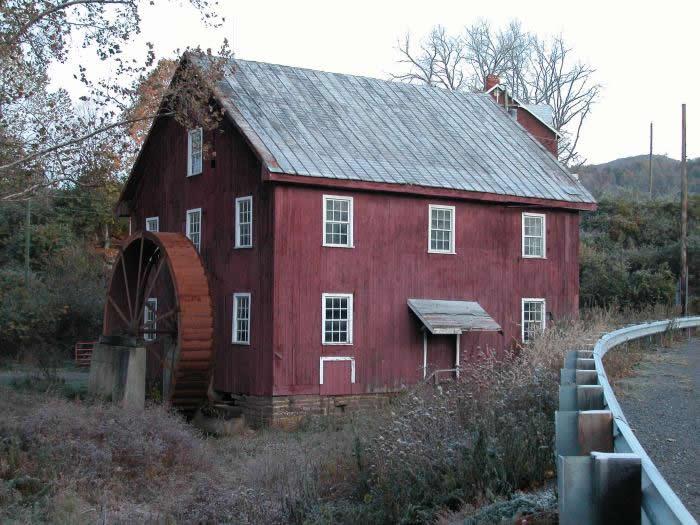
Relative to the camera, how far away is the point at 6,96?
14891 millimetres

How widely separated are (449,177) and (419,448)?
13.7 m

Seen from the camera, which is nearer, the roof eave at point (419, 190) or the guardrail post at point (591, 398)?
the guardrail post at point (591, 398)

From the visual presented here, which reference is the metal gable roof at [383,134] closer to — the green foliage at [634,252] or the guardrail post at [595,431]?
the green foliage at [634,252]

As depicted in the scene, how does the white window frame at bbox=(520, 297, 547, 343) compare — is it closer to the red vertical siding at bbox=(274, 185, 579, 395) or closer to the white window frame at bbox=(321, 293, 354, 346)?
the red vertical siding at bbox=(274, 185, 579, 395)

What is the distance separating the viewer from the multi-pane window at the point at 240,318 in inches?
809

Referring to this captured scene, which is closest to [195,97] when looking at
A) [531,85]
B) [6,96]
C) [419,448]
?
[6,96]

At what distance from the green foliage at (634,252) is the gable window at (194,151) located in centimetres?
1378

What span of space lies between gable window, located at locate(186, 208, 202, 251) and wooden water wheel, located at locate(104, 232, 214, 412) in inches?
35.8

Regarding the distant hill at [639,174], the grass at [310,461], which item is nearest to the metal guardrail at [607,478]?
the grass at [310,461]

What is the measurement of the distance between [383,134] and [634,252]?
16.0 meters

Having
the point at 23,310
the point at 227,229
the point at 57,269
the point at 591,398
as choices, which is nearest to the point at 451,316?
the point at 227,229

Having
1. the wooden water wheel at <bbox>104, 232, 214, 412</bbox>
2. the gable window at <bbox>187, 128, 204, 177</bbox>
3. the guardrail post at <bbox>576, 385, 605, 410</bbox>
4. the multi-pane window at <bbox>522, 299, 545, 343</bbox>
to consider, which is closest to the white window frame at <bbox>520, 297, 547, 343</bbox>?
the multi-pane window at <bbox>522, 299, 545, 343</bbox>

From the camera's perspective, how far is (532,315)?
78.3 ft

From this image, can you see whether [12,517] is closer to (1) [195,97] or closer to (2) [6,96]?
(2) [6,96]
